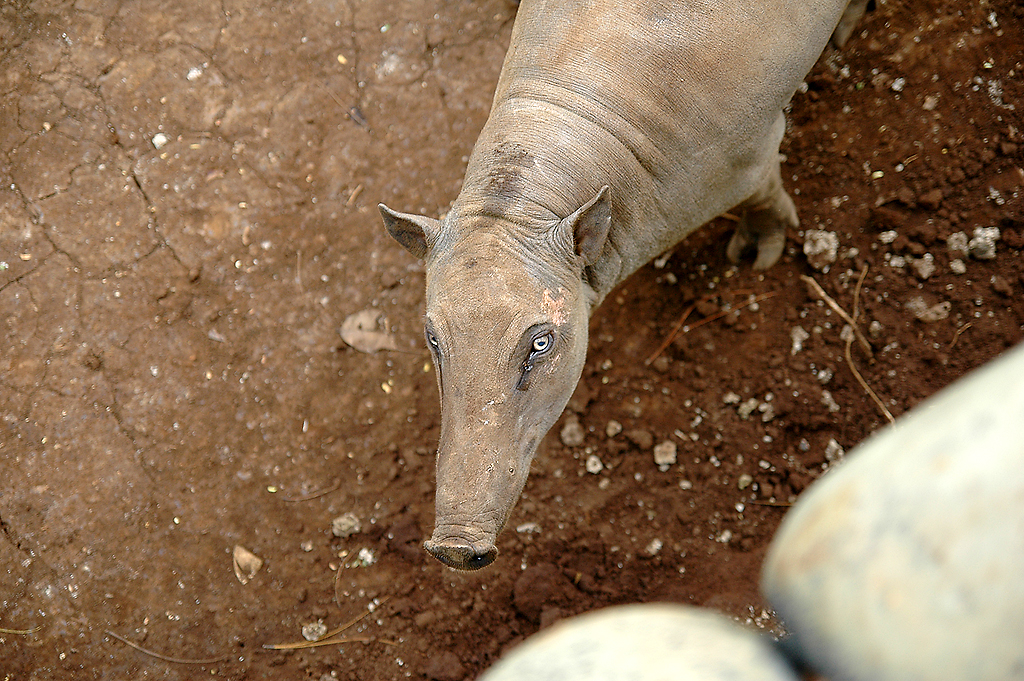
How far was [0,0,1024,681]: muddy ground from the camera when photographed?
4004 mm

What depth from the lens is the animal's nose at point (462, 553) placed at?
2580mm

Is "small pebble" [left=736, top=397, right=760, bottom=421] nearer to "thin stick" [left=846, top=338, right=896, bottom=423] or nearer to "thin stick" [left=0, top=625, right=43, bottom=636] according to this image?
"thin stick" [left=846, top=338, right=896, bottom=423]

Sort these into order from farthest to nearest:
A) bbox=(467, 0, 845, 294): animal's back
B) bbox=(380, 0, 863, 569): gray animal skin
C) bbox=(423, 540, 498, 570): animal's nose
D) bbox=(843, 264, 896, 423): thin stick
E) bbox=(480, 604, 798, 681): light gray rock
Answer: bbox=(843, 264, 896, 423): thin stick, bbox=(467, 0, 845, 294): animal's back, bbox=(380, 0, 863, 569): gray animal skin, bbox=(423, 540, 498, 570): animal's nose, bbox=(480, 604, 798, 681): light gray rock

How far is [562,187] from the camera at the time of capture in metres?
3.04

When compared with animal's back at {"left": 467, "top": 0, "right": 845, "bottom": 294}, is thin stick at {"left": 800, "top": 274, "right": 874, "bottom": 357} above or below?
below

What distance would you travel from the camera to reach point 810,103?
4.47m

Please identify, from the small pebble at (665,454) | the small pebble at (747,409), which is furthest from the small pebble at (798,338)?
Result: the small pebble at (665,454)

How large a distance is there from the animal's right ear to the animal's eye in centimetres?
70

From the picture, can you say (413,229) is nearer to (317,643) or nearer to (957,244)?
(317,643)

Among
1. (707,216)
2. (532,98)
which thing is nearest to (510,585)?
(707,216)

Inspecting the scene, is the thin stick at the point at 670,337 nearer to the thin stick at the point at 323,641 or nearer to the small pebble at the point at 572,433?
the small pebble at the point at 572,433

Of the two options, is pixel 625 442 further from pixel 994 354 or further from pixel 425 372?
pixel 994 354

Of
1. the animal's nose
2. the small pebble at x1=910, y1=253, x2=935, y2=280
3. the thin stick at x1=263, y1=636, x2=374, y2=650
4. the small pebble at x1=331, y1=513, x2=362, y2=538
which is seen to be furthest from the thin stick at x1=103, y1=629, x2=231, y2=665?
the small pebble at x1=910, y1=253, x2=935, y2=280

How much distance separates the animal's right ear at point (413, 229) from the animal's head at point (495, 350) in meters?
0.08
